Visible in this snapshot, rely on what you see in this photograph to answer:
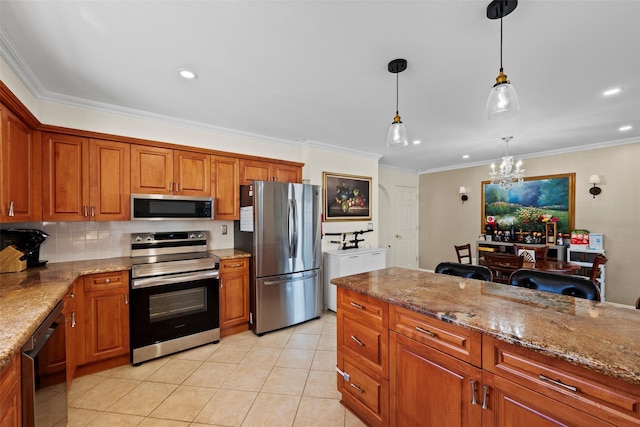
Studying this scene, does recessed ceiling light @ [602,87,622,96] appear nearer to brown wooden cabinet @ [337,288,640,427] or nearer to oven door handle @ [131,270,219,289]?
brown wooden cabinet @ [337,288,640,427]

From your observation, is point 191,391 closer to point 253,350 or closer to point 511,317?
point 253,350

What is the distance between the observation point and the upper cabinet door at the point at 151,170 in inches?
110

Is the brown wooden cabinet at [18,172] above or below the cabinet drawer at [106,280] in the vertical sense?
above

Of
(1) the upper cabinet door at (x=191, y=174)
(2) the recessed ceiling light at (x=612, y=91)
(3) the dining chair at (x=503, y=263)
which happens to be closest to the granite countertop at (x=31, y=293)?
(1) the upper cabinet door at (x=191, y=174)

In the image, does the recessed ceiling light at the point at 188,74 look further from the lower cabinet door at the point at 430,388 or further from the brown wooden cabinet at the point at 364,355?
the lower cabinet door at the point at 430,388

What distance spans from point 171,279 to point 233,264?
66 cm

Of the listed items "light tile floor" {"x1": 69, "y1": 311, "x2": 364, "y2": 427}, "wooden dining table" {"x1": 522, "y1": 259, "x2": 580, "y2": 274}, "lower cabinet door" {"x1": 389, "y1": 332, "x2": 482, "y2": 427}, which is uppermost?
"wooden dining table" {"x1": 522, "y1": 259, "x2": 580, "y2": 274}

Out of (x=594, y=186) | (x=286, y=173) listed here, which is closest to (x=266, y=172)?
(x=286, y=173)

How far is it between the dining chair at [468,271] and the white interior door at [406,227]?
3.81 meters

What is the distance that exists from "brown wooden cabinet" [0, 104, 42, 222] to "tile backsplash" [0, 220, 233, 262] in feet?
1.20

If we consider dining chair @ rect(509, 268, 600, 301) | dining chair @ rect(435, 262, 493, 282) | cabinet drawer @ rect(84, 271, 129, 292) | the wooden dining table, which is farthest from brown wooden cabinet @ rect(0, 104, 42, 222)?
the wooden dining table

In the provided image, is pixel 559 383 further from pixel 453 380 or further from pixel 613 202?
pixel 613 202

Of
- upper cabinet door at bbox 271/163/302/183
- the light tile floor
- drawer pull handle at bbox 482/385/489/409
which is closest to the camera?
drawer pull handle at bbox 482/385/489/409

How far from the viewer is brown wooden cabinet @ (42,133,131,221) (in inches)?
95.3
